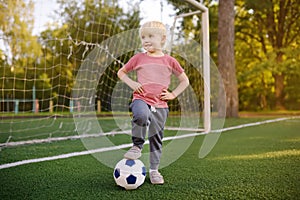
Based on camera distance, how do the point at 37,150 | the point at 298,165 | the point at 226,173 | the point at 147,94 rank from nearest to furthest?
the point at 147,94 → the point at 226,173 → the point at 298,165 → the point at 37,150

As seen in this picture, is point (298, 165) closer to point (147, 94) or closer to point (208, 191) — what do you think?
point (208, 191)

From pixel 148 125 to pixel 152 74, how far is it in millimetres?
380

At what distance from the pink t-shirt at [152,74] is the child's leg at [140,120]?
0.08 metres

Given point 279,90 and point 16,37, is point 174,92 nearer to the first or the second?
point 16,37

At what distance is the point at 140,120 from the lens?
2355mm

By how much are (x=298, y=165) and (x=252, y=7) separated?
47.8 ft

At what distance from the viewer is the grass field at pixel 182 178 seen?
2.15 m

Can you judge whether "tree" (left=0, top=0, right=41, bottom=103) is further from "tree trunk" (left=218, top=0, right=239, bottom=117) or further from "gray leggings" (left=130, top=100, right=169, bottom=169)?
"tree trunk" (left=218, top=0, right=239, bottom=117)

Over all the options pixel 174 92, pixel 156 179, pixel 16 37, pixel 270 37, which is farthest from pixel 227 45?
pixel 270 37

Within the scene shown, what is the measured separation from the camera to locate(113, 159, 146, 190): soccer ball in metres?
2.30

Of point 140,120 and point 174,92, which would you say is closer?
point 140,120

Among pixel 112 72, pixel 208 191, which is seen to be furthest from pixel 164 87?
pixel 112 72

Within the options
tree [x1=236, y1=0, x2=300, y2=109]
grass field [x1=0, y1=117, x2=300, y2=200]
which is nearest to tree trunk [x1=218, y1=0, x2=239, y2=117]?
tree [x1=236, y1=0, x2=300, y2=109]

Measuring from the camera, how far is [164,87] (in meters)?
2.57
